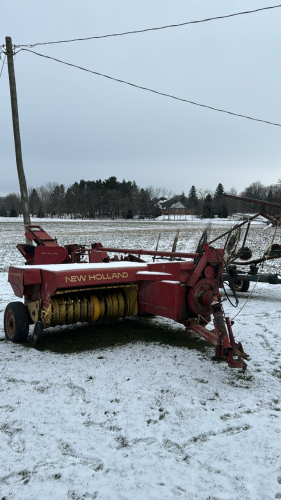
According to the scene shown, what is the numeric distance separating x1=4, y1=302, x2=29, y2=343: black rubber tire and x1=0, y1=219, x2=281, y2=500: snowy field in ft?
0.44

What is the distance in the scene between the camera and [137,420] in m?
3.34

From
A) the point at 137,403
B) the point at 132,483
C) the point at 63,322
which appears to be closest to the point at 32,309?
the point at 63,322

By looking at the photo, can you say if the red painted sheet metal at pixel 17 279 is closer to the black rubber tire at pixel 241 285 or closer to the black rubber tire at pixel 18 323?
the black rubber tire at pixel 18 323

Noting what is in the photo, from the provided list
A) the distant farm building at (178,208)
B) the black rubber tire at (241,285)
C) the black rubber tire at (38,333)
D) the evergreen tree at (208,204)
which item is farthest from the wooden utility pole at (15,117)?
the distant farm building at (178,208)

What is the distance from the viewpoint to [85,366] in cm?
446

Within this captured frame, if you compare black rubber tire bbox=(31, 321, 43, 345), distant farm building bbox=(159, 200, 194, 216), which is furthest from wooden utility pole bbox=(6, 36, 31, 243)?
distant farm building bbox=(159, 200, 194, 216)

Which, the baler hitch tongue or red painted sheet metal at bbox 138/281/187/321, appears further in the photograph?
red painted sheet metal at bbox 138/281/187/321

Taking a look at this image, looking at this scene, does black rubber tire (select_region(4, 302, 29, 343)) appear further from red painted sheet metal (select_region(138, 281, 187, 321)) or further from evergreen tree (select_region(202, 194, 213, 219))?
evergreen tree (select_region(202, 194, 213, 219))

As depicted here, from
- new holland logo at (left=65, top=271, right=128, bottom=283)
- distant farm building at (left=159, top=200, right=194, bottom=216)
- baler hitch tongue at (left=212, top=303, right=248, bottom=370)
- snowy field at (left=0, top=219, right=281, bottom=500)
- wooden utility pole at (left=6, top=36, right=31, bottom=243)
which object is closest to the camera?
snowy field at (left=0, top=219, right=281, bottom=500)

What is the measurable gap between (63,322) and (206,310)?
1922 millimetres

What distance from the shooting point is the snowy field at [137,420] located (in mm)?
2572

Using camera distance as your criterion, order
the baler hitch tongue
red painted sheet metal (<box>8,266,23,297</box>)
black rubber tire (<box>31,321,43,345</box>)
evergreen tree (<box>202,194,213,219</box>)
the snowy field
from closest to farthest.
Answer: the snowy field
the baler hitch tongue
black rubber tire (<box>31,321,43,345</box>)
red painted sheet metal (<box>8,266,23,297</box>)
evergreen tree (<box>202,194,213,219</box>)

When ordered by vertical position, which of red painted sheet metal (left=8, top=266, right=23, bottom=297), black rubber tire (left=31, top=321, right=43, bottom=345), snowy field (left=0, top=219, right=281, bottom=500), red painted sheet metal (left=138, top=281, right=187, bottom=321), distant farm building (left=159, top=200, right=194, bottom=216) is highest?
distant farm building (left=159, top=200, right=194, bottom=216)

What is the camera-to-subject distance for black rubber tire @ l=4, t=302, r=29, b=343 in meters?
5.18
